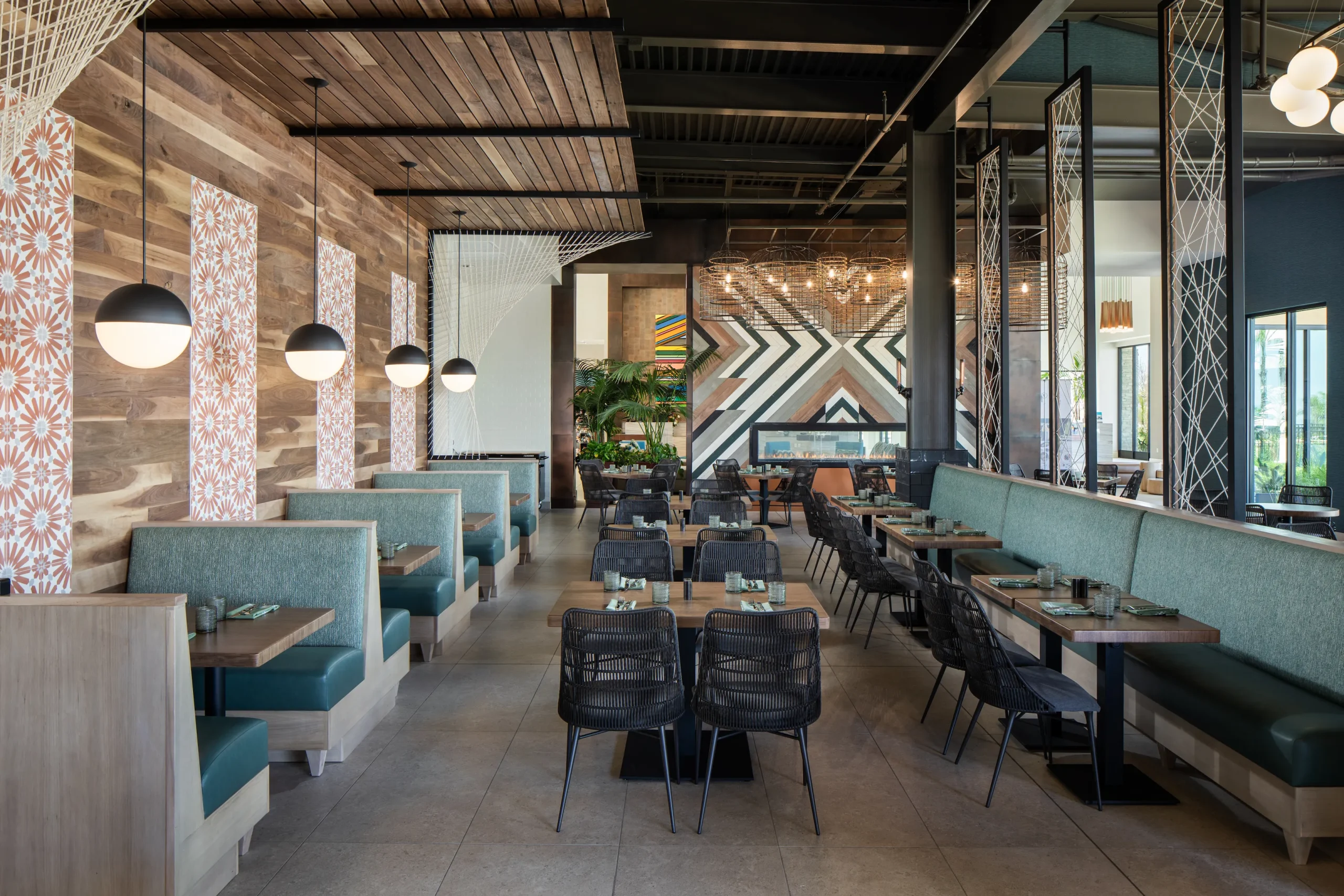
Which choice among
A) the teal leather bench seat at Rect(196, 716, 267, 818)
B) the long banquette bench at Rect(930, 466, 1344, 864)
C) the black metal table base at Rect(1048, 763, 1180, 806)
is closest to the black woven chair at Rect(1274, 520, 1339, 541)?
the long banquette bench at Rect(930, 466, 1344, 864)

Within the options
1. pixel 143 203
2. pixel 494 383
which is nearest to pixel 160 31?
pixel 143 203

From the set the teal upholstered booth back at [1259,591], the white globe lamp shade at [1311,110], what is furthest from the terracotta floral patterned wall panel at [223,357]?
the white globe lamp shade at [1311,110]

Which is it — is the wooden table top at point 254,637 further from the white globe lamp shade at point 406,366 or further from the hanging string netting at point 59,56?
the white globe lamp shade at point 406,366

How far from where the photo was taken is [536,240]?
9.96 meters

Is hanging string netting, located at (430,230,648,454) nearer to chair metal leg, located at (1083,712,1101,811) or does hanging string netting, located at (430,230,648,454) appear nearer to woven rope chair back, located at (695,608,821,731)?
woven rope chair back, located at (695,608,821,731)

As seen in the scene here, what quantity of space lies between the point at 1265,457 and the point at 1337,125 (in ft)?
26.9

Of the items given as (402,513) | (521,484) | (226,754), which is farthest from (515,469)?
(226,754)

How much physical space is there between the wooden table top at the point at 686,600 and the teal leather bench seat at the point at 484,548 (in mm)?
3260

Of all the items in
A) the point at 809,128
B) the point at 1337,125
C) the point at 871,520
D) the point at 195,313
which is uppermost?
the point at 809,128

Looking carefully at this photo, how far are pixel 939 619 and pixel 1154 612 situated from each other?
928mm

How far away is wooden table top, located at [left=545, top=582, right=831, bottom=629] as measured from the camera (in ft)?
12.4

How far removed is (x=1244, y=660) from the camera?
13.2 ft

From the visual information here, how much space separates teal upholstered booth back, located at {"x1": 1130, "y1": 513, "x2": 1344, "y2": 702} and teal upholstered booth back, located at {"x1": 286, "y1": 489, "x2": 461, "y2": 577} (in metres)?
4.36

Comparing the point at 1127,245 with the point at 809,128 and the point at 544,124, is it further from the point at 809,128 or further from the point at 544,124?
the point at 544,124
